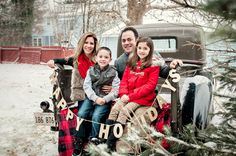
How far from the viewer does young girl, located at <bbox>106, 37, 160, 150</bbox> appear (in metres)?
3.34

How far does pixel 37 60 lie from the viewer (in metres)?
26.0

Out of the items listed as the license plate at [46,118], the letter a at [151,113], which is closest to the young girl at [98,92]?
the license plate at [46,118]

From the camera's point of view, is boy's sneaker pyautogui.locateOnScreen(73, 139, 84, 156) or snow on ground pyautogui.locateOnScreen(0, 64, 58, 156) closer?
boy's sneaker pyautogui.locateOnScreen(73, 139, 84, 156)

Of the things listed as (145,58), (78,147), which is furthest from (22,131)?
(145,58)

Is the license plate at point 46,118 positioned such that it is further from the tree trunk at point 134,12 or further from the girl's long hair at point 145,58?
the tree trunk at point 134,12

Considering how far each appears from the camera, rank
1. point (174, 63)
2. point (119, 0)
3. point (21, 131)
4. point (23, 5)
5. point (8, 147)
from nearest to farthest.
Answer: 1. point (174, 63)
2. point (8, 147)
3. point (21, 131)
4. point (119, 0)
5. point (23, 5)

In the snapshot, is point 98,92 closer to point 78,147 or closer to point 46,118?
point 78,147

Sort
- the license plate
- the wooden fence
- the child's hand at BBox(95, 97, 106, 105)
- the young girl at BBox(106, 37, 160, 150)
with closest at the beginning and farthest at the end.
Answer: the young girl at BBox(106, 37, 160, 150) < the child's hand at BBox(95, 97, 106, 105) < the license plate < the wooden fence

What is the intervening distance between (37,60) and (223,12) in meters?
26.1

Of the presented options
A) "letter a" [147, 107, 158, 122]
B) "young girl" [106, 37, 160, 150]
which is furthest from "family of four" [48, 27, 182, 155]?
"letter a" [147, 107, 158, 122]

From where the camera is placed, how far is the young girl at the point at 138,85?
132 inches

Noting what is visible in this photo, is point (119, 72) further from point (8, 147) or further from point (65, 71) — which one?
point (8, 147)

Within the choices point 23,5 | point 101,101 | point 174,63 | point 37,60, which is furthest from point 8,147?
point 23,5

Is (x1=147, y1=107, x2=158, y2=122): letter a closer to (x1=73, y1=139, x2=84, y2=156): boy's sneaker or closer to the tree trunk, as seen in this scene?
(x1=73, y1=139, x2=84, y2=156): boy's sneaker
